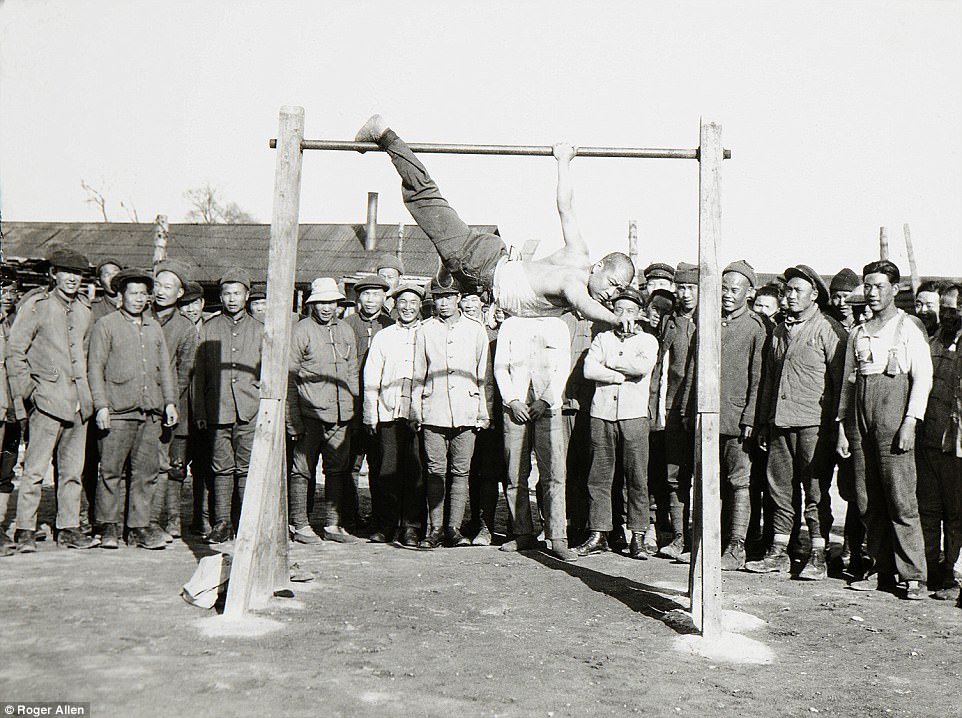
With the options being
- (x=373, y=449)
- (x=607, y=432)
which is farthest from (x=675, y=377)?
(x=373, y=449)

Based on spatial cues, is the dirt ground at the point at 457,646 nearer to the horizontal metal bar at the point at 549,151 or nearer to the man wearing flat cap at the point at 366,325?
the man wearing flat cap at the point at 366,325

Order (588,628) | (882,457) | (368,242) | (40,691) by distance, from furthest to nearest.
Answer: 1. (368,242)
2. (882,457)
3. (588,628)
4. (40,691)

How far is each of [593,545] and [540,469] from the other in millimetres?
726

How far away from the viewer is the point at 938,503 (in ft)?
19.9

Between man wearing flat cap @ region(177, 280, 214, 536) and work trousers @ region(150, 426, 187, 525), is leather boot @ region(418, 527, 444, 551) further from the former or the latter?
work trousers @ region(150, 426, 187, 525)

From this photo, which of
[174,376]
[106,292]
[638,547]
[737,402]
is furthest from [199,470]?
[737,402]

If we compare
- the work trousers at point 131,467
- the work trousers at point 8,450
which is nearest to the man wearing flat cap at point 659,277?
the work trousers at point 131,467

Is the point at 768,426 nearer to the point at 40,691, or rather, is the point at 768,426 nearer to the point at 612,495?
the point at 612,495

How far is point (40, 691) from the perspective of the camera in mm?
3557

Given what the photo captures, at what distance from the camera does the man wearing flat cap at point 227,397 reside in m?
7.17

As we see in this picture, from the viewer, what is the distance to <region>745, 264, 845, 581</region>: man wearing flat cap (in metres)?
6.44

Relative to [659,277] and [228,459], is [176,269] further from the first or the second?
[659,277]

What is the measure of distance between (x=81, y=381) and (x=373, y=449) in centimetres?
237

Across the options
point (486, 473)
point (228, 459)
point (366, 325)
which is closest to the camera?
point (228, 459)
